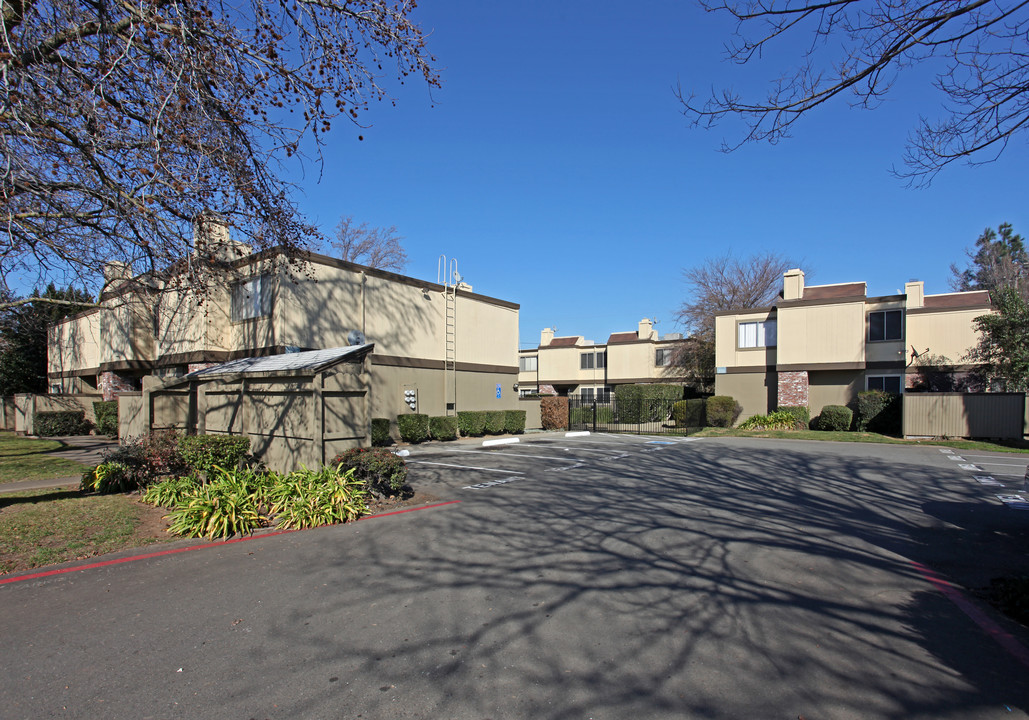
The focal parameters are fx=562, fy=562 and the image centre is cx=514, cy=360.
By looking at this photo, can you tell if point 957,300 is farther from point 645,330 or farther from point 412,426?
point 412,426

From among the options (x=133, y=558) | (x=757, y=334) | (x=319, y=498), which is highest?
(x=757, y=334)

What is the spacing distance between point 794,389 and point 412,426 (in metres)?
19.1

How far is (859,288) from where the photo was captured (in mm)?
28484

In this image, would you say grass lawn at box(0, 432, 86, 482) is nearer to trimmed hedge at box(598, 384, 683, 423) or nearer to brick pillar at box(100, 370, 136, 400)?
brick pillar at box(100, 370, 136, 400)

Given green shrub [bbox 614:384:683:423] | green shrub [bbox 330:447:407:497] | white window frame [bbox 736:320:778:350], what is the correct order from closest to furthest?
green shrub [bbox 330:447:407:497] < white window frame [bbox 736:320:778:350] < green shrub [bbox 614:384:683:423]

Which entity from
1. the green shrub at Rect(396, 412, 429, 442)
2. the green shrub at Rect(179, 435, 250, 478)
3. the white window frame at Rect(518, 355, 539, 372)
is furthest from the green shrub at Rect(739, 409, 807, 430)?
the white window frame at Rect(518, 355, 539, 372)

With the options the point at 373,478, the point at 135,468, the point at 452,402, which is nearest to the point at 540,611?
the point at 373,478

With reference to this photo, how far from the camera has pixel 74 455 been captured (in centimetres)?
1675

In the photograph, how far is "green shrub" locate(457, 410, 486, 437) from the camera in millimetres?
22266

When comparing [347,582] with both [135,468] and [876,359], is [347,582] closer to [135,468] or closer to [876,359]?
[135,468]

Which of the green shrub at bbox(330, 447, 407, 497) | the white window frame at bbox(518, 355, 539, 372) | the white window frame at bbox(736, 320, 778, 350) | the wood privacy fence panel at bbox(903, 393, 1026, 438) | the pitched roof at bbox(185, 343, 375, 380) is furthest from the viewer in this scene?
A: the white window frame at bbox(518, 355, 539, 372)

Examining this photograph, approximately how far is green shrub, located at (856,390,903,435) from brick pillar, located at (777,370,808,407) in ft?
8.20

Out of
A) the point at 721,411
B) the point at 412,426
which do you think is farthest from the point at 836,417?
the point at 412,426

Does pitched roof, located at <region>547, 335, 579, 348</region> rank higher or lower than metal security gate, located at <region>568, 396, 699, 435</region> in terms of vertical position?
higher
